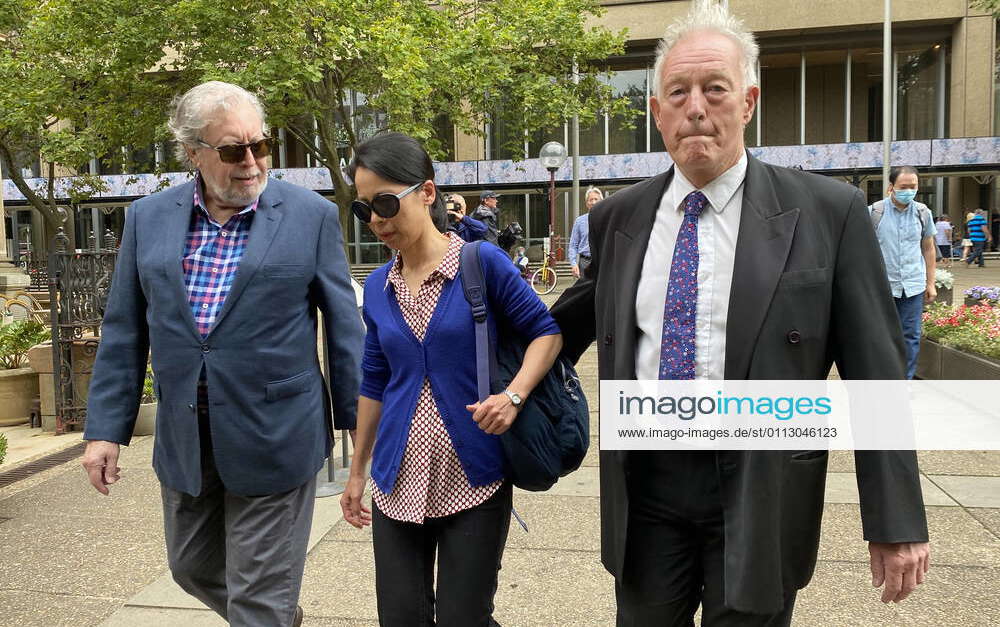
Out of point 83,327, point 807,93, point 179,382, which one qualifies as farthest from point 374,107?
point 807,93

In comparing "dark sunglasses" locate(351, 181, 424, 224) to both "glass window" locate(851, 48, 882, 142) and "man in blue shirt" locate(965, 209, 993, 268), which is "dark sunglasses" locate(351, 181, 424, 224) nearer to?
"man in blue shirt" locate(965, 209, 993, 268)

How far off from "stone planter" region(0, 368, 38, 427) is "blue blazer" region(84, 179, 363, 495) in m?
6.32

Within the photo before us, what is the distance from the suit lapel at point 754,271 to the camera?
1856 mm

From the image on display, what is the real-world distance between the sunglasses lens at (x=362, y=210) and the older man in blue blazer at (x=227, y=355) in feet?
1.22

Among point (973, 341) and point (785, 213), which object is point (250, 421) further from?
point (973, 341)

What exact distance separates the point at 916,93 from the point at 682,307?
121 feet

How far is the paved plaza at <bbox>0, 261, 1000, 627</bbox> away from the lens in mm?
3531

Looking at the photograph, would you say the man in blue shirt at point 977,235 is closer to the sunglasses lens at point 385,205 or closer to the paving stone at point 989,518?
the paving stone at point 989,518

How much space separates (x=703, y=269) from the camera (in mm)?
1979

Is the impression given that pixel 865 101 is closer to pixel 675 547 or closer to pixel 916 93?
pixel 916 93

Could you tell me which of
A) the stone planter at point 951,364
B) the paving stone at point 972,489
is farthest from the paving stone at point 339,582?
the stone planter at point 951,364

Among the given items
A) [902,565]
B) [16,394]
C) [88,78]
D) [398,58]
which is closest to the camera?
[902,565]

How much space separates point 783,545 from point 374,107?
16.1m

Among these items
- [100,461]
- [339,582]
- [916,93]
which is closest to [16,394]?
[339,582]
